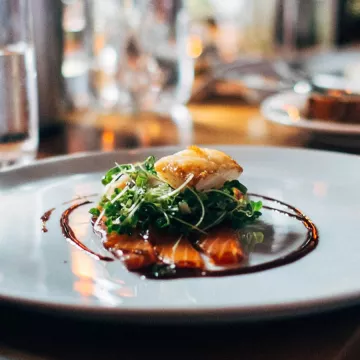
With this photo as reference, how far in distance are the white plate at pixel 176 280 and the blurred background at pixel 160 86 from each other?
35 centimetres

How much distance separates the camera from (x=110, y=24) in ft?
6.46

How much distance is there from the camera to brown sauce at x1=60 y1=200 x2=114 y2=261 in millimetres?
743

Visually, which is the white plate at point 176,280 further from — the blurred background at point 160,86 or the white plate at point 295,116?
the blurred background at point 160,86

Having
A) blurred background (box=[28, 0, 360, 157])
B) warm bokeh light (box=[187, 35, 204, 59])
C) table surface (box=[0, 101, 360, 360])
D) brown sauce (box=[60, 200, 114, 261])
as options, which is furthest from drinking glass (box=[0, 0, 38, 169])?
warm bokeh light (box=[187, 35, 204, 59])

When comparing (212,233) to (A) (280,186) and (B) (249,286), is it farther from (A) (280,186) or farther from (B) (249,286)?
(A) (280,186)

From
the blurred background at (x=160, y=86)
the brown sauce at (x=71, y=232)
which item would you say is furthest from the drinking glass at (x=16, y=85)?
the brown sauce at (x=71, y=232)

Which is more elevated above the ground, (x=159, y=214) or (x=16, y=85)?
(x=16, y=85)

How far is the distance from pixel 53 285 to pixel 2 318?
61 millimetres

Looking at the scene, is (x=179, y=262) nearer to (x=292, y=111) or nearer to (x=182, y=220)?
(x=182, y=220)

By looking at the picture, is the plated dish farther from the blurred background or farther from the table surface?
the blurred background

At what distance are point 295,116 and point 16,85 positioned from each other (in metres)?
0.70

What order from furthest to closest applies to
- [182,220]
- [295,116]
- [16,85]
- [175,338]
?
[295,116], [16,85], [182,220], [175,338]

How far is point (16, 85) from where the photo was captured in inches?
51.5

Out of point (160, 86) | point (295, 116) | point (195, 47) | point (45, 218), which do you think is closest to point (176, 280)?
point (45, 218)
